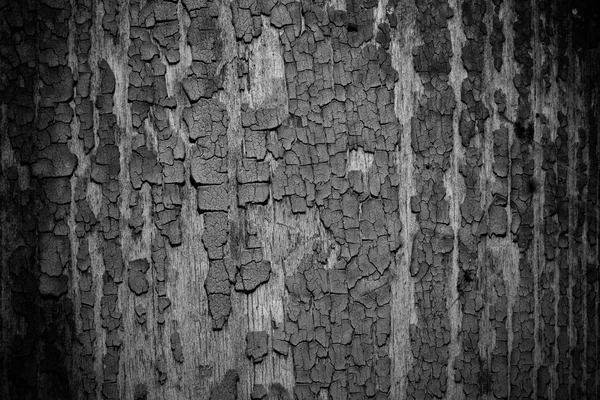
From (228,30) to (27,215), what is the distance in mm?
760

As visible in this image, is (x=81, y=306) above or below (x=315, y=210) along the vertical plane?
below

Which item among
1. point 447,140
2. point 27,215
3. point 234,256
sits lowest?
point 234,256

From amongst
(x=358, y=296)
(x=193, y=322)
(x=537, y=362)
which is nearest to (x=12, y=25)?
(x=193, y=322)

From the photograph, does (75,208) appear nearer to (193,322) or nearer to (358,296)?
(193,322)

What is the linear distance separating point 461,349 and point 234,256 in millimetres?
727

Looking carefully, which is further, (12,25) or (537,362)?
(537,362)

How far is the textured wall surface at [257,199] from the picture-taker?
3.94ft

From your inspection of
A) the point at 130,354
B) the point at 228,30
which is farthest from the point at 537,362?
the point at 228,30

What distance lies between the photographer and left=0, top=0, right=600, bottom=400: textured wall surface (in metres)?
1.20

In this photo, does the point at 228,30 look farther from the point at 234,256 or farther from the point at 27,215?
the point at 27,215

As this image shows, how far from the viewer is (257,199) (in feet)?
4.03

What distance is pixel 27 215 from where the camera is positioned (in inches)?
47.1

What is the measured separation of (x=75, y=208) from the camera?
1209 millimetres

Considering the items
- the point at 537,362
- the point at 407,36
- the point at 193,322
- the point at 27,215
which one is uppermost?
the point at 407,36
